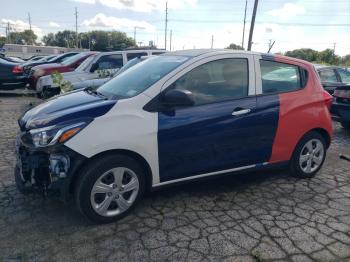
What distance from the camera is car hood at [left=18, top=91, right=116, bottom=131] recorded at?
3.12 m

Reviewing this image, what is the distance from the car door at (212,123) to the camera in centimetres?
342

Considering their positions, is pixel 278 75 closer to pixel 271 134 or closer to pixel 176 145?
pixel 271 134

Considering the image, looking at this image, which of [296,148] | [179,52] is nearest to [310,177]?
[296,148]

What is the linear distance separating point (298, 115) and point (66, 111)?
2.81m

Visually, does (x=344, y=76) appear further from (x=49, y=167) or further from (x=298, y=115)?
(x=49, y=167)

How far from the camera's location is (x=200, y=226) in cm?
331

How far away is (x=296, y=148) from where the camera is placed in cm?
441

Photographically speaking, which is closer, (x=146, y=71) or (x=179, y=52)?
(x=146, y=71)

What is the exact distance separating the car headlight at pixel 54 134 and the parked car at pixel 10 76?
Result: 31.6ft

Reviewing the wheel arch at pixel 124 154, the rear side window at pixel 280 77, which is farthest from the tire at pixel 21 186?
the rear side window at pixel 280 77

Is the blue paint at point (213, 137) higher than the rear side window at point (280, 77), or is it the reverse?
the rear side window at point (280, 77)

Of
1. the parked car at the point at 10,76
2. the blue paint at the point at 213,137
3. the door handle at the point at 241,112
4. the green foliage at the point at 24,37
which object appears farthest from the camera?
the green foliage at the point at 24,37

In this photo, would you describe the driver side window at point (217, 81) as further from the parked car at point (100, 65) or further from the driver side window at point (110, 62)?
the driver side window at point (110, 62)

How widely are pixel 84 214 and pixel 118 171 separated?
20.5 inches
